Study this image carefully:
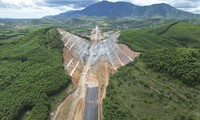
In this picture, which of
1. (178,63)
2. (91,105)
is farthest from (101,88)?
(178,63)

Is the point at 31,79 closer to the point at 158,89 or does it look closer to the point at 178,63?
the point at 158,89

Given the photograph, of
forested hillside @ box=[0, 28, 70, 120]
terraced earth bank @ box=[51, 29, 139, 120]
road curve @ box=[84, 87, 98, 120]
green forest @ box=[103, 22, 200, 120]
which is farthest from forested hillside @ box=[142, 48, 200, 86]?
forested hillside @ box=[0, 28, 70, 120]

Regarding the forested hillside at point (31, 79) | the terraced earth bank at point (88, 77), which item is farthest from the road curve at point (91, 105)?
the forested hillside at point (31, 79)

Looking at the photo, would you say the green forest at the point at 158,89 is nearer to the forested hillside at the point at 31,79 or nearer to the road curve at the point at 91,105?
the road curve at the point at 91,105

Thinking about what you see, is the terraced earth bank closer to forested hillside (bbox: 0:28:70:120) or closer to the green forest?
forested hillside (bbox: 0:28:70:120)

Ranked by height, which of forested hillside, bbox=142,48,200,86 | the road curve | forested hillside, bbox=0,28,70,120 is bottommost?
the road curve

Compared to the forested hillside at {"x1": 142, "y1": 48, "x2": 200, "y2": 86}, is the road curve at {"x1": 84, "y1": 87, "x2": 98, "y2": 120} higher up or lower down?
lower down
